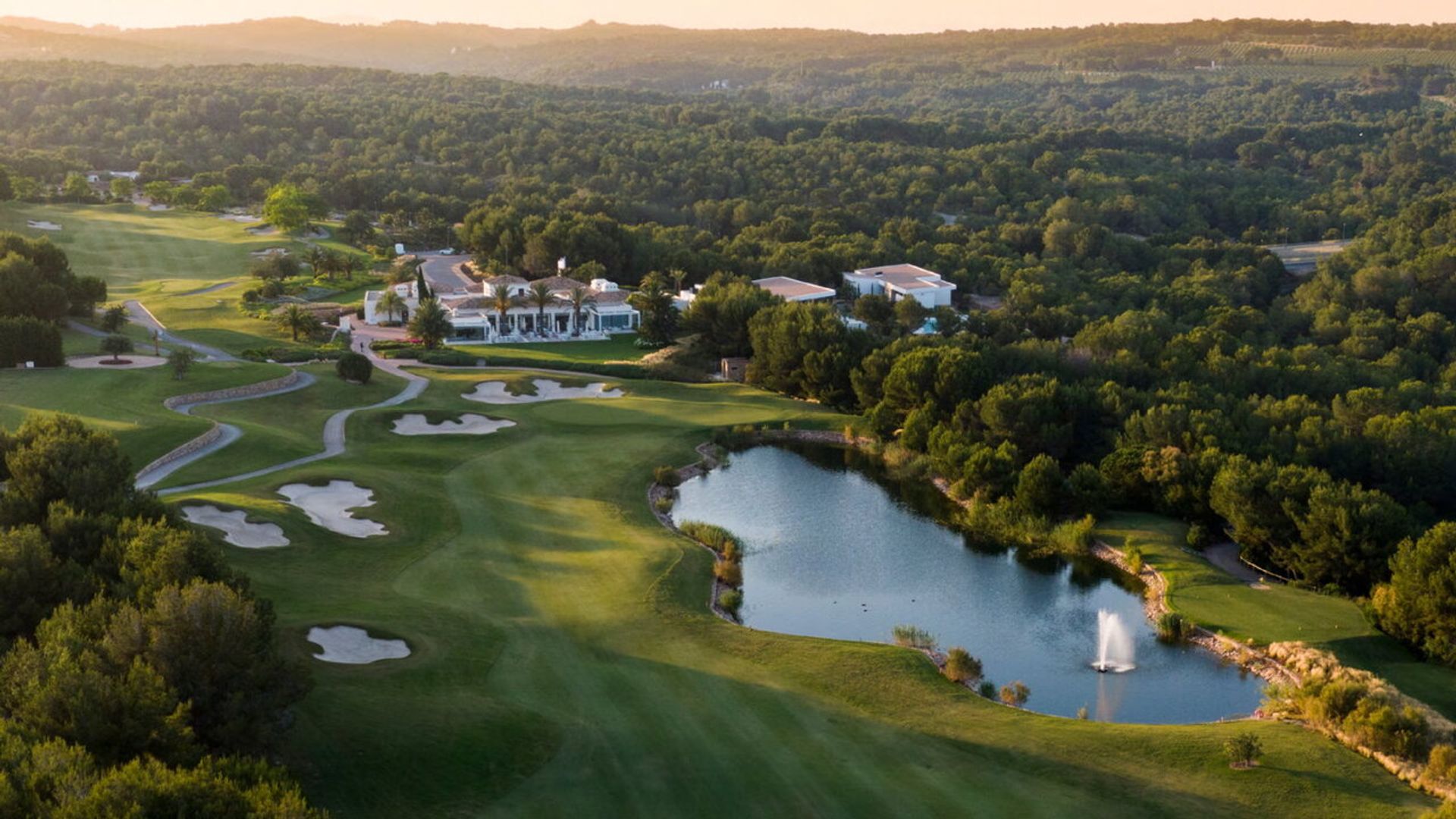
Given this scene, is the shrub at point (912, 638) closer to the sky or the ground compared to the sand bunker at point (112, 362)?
closer to the ground

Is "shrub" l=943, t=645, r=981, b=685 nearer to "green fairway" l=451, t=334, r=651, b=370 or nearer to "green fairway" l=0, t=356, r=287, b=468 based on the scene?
"green fairway" l=0, t=356, r=287, b=468

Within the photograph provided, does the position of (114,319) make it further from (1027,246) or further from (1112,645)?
(1027,246)

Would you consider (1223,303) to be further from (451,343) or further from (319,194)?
(319,194)

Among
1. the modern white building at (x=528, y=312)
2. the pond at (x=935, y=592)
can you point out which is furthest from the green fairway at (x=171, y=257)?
the pond at (x=935, y=592)

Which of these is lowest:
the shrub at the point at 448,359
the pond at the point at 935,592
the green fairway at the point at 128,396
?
the pond at the point at 935,592

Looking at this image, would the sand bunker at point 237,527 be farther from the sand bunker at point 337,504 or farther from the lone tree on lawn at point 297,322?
the lone tree on lawn at point 297,322

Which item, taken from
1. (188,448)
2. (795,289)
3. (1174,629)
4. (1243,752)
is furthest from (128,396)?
(795,289)

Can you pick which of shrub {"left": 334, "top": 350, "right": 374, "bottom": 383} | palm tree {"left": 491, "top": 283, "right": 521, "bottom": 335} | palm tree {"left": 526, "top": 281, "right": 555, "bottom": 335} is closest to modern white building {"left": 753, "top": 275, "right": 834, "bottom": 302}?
palm tree {"left": 526, "top": 281, "right": 555, "bottom": 335}
